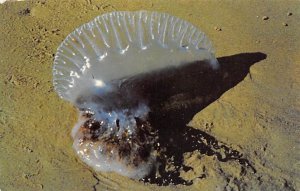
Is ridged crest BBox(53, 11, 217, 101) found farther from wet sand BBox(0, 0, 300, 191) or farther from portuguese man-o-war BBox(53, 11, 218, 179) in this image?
wet sand BBox(0, 0, 300, 191)

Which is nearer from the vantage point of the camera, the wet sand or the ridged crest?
the wet sand

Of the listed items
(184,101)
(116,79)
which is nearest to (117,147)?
(116,79)

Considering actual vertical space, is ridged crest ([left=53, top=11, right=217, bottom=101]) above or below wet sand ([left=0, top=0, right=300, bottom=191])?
above

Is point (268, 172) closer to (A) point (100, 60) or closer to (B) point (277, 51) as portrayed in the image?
(B) point (277, 51)

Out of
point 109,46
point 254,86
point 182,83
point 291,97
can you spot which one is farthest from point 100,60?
point 291,97

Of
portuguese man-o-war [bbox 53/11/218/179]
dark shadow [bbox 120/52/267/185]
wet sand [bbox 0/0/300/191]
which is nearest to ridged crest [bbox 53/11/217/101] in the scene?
portuguese man-o-war [bbox 53/11/218/179]

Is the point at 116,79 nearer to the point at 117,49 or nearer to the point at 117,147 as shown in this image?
the point at 117,49

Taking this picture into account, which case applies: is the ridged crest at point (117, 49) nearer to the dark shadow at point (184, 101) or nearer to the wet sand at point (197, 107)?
the dark shadow at point (184, 101)
